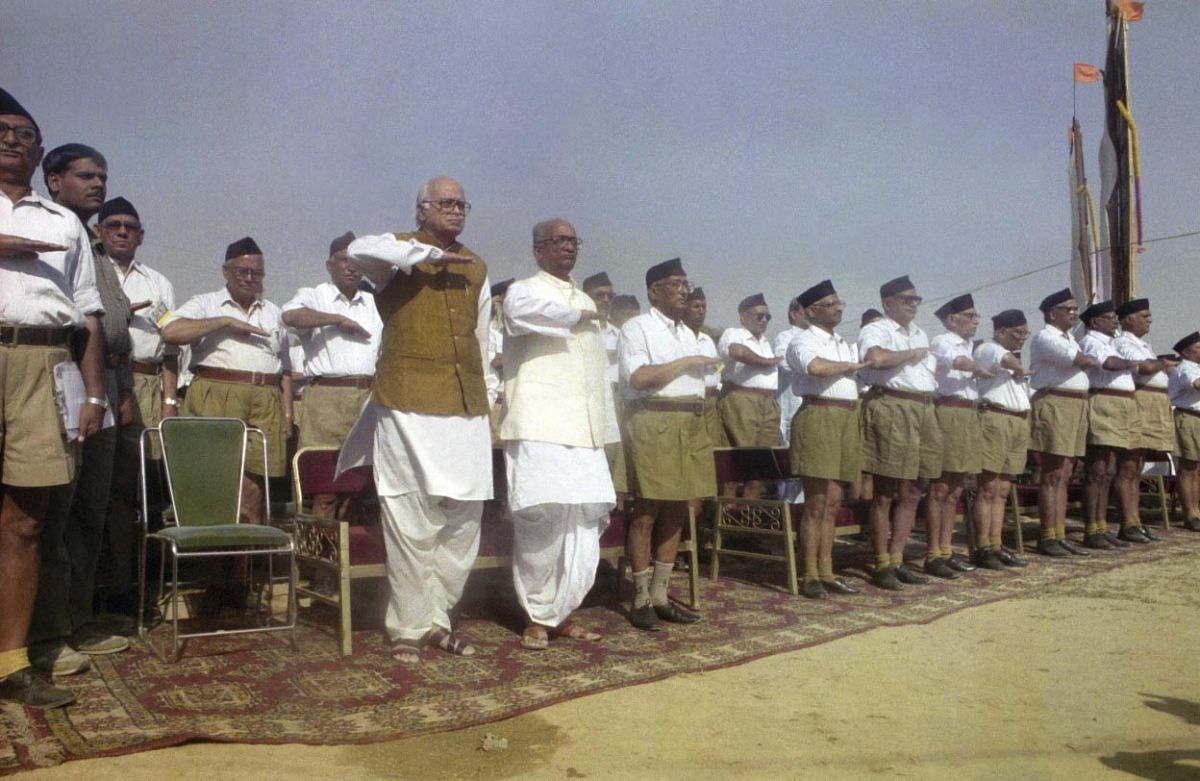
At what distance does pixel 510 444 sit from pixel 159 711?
1937 mm

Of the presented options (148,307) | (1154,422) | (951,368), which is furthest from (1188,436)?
(148,307)

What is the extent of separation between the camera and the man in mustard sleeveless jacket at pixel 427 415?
4.30 meters

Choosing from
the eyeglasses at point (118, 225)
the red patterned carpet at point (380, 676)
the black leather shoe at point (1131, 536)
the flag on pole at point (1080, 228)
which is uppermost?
the flag on pole at point (1080, 228)

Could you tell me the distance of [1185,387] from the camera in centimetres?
959

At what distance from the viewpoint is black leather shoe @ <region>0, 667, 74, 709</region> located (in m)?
3.31

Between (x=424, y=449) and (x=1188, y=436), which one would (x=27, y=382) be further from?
(x=1188, y=436)

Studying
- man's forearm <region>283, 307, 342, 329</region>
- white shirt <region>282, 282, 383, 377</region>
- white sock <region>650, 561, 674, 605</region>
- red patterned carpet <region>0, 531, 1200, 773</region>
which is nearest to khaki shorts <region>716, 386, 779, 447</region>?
red patterned carpet <region>0, 531, 1200, 773</region>

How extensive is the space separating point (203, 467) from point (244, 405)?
2.46 feet

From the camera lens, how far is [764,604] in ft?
18.7

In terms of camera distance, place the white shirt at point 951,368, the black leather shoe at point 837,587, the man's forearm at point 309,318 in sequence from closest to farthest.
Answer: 1. the man's forearm at point 309,318
2. the black leather shoe at point 837,587
3. the white shirt at point 951,368

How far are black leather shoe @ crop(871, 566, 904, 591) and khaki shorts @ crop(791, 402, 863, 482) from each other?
0.74 m

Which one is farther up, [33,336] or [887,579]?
[33,336]

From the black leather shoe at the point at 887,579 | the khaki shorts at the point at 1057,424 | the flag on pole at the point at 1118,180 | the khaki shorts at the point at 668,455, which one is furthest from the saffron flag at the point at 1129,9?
the khaki shorts at the point at 668,455

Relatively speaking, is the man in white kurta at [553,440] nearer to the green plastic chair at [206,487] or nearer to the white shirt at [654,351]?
the white shirt at [654,351]
